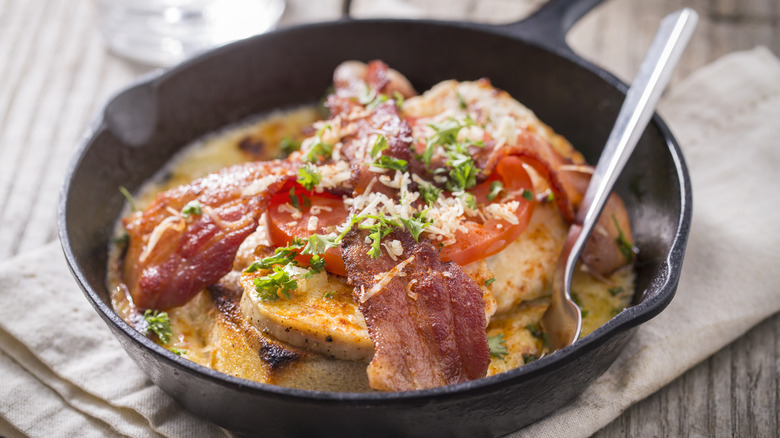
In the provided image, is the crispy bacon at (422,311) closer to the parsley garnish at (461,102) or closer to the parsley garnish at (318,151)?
the parsley garnish at (318,151)

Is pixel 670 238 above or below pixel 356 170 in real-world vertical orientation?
below

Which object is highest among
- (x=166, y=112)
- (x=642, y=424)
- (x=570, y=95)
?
(x=166, y=112)

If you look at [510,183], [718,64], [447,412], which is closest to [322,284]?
[447,412]

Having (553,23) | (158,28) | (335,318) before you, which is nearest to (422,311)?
(335,318)

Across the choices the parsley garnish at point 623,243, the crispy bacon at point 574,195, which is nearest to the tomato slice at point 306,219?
the crispy bacon at point 574,195

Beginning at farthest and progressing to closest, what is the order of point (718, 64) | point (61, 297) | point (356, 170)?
point (718, 64) < point (61, 297) < point (356, 170)

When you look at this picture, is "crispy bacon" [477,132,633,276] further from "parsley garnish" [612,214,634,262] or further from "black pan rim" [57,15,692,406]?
"black pan rim" [57,15,692,406]

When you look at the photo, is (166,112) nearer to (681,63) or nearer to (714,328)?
(714,328)
